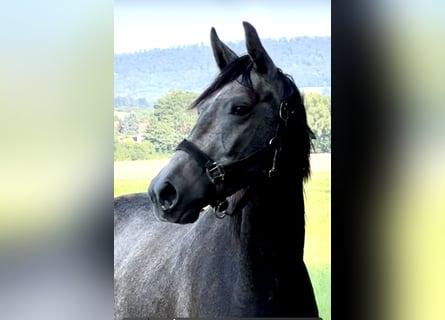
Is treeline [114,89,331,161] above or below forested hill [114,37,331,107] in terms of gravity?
below

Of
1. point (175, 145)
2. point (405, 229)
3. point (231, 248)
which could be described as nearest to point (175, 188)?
point (175, 145)

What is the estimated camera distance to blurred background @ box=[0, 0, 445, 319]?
2.12m

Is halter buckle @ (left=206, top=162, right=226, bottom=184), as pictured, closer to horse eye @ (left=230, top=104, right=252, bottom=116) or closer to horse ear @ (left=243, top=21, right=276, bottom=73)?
horse eye @ (left=230, top=104, right=252, bottom=116)

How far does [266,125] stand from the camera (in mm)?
2047

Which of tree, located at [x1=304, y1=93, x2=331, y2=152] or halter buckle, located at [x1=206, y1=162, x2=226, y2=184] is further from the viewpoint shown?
tree, located at [x1=304, y1=93, x2=331, y2=152]

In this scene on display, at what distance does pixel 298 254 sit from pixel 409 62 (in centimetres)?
77

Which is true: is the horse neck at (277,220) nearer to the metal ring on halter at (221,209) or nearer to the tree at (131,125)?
the metal ring on halter at (221,209)

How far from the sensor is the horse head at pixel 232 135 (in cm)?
201

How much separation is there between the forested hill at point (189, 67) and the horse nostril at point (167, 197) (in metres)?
0.31

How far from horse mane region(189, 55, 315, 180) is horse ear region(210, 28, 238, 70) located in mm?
17

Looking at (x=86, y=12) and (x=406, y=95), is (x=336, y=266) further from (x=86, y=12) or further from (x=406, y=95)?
(x=86, y=12)

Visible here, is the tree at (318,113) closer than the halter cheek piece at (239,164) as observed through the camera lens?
No

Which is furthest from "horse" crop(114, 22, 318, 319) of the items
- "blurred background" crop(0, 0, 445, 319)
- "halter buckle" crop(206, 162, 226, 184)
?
"blurred background" crop(0, 0, 445, 319)

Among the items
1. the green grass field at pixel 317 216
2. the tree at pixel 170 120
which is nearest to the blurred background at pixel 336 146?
the green grass field at pixel 317 216
